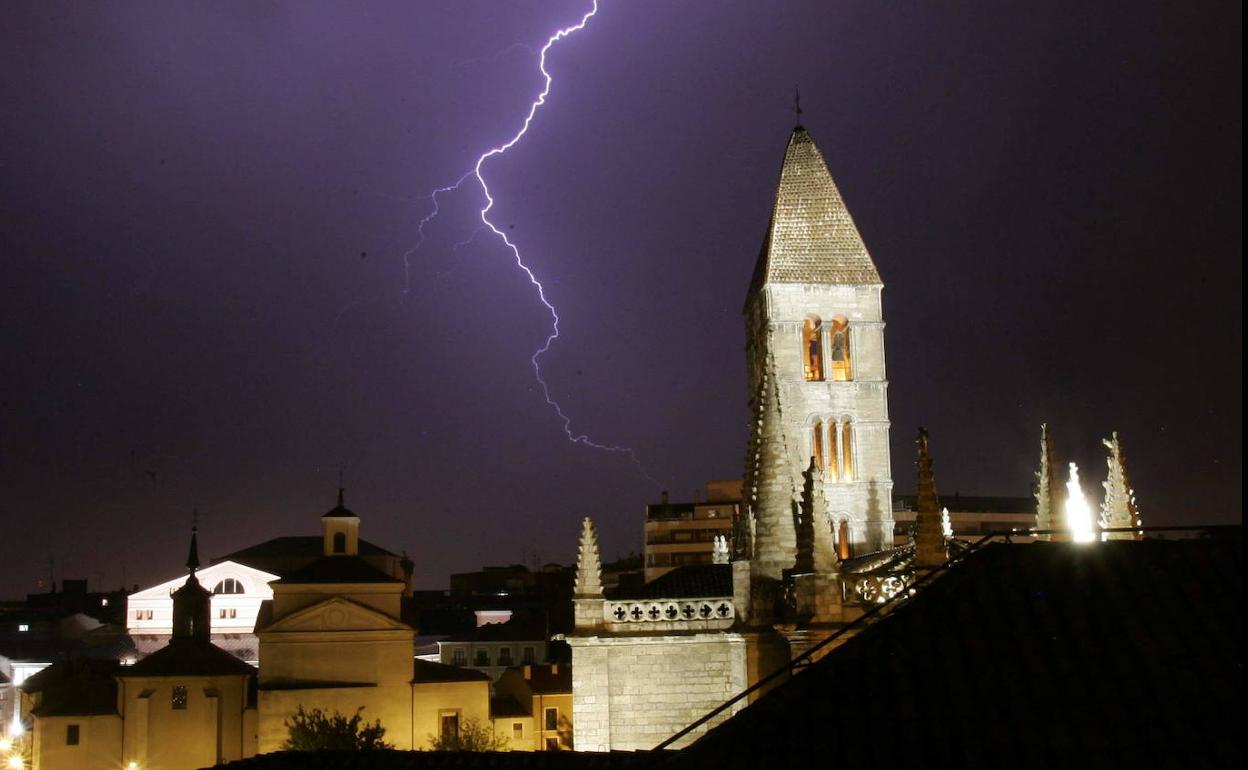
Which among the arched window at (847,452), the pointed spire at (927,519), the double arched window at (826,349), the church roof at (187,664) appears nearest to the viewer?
the pointed spire at (927,519)

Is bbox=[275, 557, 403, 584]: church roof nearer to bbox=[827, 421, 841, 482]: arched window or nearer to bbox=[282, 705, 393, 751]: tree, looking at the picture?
bbox=[282, 705, 393, 751]: tree

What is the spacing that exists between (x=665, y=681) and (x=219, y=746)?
35.2 meters

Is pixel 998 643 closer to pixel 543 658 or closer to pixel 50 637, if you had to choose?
pixel 543 658

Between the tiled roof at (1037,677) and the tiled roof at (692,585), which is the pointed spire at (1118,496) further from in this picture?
the tiled roof at (1037,677)

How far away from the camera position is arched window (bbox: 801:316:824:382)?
4531cm

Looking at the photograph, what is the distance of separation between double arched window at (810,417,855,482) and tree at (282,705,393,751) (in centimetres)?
2108

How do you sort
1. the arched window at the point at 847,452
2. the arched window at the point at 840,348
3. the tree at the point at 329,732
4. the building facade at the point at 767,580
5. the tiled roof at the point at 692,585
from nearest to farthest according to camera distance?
1. the building facade at the point at 767,580
2. the tiled roof at the point at 692,585
3. the arched window at the point at 847,452
4. the arched window at the point at 840,348
5. the tree at the point at 329,732

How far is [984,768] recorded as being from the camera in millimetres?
9688

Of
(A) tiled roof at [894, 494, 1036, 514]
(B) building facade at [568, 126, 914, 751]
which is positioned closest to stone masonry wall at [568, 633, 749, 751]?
(B) building facade at [568, 126, 914, 751]

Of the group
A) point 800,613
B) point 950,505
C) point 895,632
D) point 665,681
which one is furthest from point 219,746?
point 950,505

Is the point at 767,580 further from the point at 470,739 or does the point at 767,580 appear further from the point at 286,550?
the point at 286,550

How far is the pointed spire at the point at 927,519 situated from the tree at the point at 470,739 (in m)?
36.1

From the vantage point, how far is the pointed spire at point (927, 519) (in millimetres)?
19469

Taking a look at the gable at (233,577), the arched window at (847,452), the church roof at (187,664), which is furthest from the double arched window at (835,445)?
the gable at (233,577)
